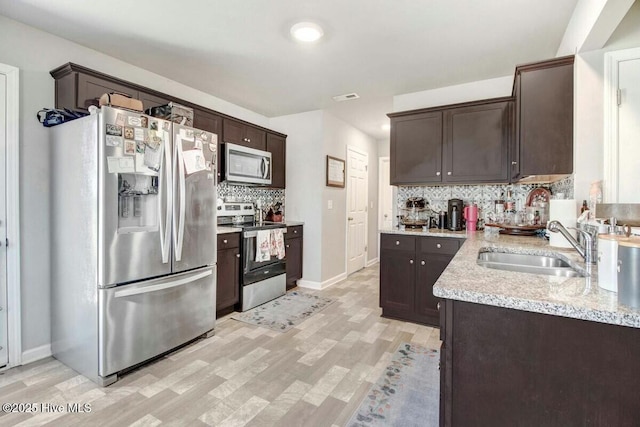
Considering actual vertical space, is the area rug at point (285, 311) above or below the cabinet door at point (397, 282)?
below

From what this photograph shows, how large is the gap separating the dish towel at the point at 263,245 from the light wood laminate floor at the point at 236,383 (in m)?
0.82

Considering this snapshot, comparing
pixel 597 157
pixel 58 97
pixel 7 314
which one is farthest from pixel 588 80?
pixel 7 314

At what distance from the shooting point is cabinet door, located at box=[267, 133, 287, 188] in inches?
167

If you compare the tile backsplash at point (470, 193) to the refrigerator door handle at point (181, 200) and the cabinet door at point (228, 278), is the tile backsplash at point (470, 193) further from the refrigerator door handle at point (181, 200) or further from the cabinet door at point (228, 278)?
the refrigerator door handle at point (181, 200)

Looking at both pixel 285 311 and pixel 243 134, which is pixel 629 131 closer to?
pixel 285 311

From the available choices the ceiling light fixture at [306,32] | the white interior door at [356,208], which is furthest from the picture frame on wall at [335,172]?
the ceiling light fixture at [306,32]

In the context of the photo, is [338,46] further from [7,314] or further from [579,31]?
[7,314]

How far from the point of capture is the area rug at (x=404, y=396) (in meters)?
1.70

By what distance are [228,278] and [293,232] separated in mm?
1212

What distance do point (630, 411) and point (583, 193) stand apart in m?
1.66

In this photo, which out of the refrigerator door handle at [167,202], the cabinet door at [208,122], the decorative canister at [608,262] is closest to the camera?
the decorative canister at [608,262]

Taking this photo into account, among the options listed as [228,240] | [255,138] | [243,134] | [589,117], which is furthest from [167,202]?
[589,117]

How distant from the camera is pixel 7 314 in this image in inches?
86.4

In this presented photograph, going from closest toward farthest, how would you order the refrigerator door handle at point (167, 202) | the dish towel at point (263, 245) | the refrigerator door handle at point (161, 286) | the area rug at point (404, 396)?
the area rug at point (404, 396), the refrigerator door handle at point (161, 286), the refrigerator door handle at point (167, 202), the dish towel at point (263, 245)
